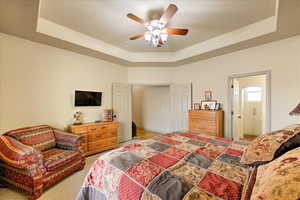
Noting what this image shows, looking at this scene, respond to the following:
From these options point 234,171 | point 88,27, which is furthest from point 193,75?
point 234,171

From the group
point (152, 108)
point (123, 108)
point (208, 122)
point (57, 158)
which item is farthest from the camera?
point (152, 108)

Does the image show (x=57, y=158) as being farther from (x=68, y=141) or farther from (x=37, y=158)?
(x=68, y=141)

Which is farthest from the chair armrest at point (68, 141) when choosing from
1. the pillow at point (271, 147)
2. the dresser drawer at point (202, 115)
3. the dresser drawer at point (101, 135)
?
the dresser drawer at point (202, 115)

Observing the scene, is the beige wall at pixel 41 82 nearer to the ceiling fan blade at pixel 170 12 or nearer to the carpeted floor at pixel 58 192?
the carpeted floor at pixel 58 192

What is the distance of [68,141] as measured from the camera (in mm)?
2541

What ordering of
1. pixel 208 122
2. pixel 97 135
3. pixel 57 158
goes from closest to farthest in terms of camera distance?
1. pixel 57 158
2. pixel 97 135
3. pixel 208 122

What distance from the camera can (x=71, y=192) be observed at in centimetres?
197

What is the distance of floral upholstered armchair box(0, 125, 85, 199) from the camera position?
181 cm

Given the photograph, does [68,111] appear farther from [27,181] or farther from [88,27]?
[88,27]

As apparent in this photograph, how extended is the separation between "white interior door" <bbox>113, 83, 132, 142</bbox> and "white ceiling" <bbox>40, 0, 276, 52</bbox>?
5.79 feet

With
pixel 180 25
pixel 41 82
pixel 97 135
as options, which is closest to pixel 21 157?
pixel 97 135

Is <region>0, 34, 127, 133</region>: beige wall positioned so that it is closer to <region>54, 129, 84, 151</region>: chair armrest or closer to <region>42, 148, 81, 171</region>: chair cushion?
<region>54, 129, 84, 151</region>: chair armrest

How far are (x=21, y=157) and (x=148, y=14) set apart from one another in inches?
122

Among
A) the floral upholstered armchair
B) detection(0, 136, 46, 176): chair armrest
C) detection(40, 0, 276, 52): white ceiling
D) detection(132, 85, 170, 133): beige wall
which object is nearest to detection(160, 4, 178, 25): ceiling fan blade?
detection(40, 0, 276, 52): white ceiling
